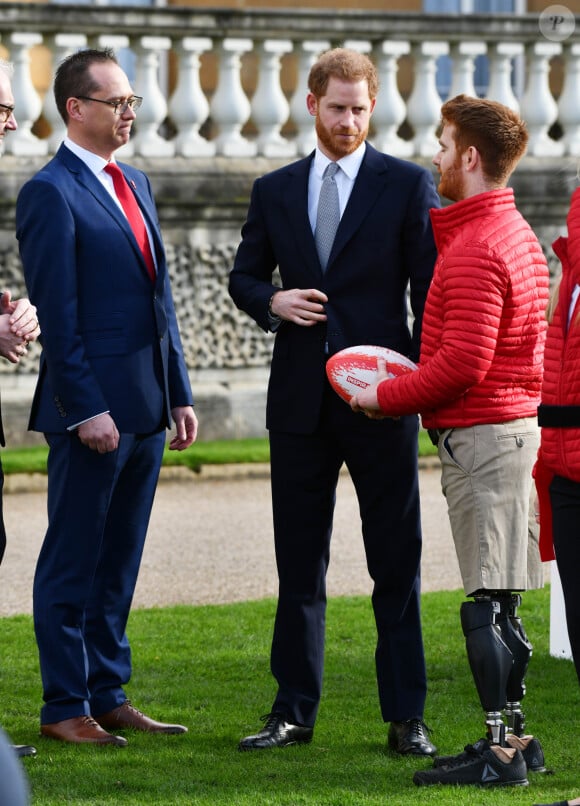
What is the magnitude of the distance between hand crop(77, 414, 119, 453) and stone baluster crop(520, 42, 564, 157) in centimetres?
806

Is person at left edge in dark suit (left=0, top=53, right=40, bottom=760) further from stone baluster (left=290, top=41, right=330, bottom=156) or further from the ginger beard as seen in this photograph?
stone baluster (left=290, top=41, right=330, bottom=156)

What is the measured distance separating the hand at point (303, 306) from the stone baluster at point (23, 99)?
6.68m

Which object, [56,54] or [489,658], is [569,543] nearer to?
[489,658]

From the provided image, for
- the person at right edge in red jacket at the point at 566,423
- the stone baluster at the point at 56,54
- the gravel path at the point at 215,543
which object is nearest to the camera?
the person at right edge in red jacket at the point at 566,423

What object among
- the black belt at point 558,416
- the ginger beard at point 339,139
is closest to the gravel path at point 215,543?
the ginger beard at point 339,139

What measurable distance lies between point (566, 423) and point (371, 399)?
30.0 inches

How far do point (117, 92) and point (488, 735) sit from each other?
232 centimetres

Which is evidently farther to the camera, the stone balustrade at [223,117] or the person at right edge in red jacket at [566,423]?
the stone balustrade at [223,117]

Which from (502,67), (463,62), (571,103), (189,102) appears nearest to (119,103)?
(189,102)

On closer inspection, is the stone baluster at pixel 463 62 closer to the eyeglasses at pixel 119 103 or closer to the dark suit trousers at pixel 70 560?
the eyeglasses at pixel 119 103

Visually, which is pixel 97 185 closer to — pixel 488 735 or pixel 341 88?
pixel 341 88

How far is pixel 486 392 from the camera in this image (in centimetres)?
472

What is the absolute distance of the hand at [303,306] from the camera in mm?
5133

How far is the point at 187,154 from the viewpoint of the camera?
12.0 metres
